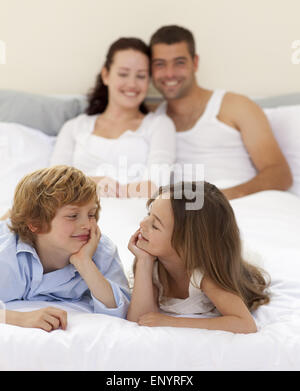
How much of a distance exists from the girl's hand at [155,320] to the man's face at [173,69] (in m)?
1.17

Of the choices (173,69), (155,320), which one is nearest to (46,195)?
(155,320)

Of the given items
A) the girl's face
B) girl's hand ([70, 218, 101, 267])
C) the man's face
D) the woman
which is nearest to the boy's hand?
girl's hand ([70, 218, 101, 267])

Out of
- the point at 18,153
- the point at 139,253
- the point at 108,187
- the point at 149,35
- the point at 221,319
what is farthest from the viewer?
the point at 149,35

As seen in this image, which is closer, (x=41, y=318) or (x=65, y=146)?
(x=41, y=318)

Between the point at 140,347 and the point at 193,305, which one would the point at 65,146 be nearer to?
the point at 193,305

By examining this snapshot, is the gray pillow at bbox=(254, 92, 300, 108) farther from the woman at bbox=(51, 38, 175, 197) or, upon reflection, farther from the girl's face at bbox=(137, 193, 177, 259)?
the girl's face at bbox=(137, 193, 177, 259)

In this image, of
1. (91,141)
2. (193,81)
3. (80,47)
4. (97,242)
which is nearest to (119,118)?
(91,141)

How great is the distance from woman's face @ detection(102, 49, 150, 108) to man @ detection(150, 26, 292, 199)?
9 cm

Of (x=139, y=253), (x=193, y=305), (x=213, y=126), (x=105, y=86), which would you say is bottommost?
(x=193, y=305)

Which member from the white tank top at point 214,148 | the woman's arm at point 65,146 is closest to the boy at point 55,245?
the woman's arm at point 65,146

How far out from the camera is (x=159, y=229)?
0.99m

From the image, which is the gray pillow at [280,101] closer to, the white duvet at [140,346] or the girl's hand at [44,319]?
the white duvet at [140,346]

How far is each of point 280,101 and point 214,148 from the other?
0.38 m

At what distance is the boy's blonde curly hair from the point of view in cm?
97
